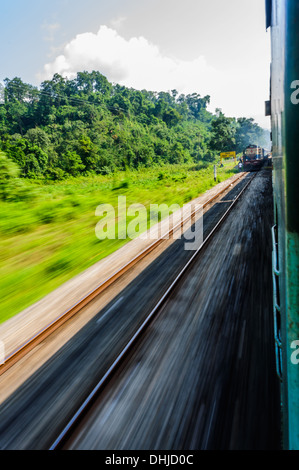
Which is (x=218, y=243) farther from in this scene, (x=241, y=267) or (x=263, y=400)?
(x=263, y=400)

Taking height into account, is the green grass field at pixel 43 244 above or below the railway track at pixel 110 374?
above

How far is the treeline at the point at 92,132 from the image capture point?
3925cm

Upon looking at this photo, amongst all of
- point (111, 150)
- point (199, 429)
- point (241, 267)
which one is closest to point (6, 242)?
point (241, 267)

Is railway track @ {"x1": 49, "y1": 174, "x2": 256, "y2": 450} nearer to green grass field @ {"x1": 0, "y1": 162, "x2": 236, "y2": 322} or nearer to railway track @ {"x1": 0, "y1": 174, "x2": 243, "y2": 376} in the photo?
railway track @ {"x1": 0, "y1": 174, "x2": 243, "y2": 376}

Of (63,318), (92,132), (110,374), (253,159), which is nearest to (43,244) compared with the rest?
(63,318)

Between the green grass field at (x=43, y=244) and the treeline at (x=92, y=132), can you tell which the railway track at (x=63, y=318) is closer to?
the green grass field at (x=43, y=244)

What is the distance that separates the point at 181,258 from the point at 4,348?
427cm

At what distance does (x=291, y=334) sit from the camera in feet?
4.62

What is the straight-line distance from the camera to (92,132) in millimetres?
51719

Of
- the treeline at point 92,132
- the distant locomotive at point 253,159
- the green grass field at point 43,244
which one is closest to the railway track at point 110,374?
the green grass field at point 43,244

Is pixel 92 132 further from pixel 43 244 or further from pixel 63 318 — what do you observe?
pixel 63 318

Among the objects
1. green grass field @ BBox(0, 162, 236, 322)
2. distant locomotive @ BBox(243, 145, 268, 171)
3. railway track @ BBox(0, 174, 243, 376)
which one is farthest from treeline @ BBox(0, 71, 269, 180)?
distant locomotive @ BBox(243, 145, 268, 171)

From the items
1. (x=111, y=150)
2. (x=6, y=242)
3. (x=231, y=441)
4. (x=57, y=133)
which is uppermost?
(x=57, y=133)

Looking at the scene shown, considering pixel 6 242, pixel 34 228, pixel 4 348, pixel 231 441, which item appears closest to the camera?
pixel 231 441
